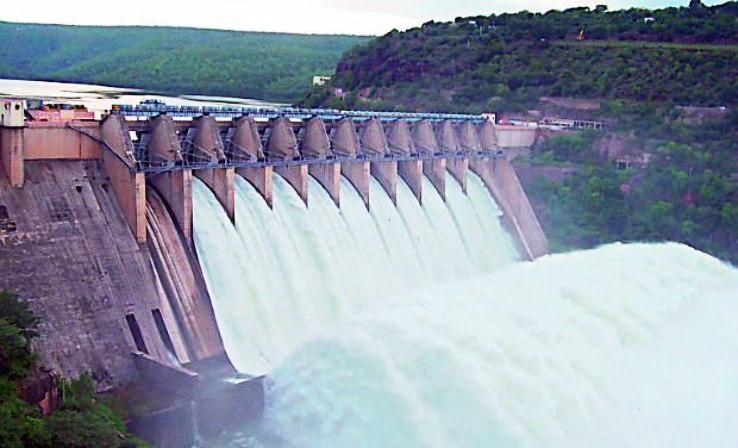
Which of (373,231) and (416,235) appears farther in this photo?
(416,235)

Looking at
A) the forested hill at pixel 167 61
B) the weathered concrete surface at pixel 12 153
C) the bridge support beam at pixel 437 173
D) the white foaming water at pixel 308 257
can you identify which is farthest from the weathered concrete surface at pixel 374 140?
the forested hill at pixel 167 61

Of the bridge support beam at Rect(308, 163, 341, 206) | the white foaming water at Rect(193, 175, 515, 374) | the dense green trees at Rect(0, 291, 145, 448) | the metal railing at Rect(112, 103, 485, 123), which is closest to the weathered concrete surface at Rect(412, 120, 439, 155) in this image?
the metal railing at Rect(112, 103, 485, 123)

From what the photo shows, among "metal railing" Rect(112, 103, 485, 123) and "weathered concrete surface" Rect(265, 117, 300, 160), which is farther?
"weathered concrete surface" Rect(265, 117, 300, 160)

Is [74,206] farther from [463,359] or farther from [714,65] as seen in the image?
[714,65]

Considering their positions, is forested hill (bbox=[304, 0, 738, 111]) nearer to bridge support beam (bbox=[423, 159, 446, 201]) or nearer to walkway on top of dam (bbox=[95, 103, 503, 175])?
walkway on top of dam (bbox=[95, 103, 503, 175])

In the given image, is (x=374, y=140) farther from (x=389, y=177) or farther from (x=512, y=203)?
(x=512, y=203)

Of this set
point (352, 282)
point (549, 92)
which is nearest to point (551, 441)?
point (352, 282)

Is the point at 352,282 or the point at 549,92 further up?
the point at 549,92

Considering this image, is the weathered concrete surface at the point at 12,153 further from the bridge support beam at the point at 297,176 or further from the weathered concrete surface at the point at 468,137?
the weathered concrete surface at the point at 468,137
